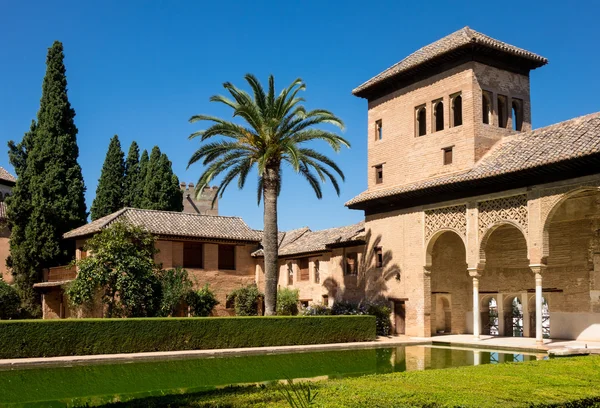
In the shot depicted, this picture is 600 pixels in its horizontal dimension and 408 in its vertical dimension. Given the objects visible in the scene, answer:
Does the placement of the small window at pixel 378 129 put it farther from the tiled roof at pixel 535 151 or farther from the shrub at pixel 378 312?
the shrub at pixel 378 312

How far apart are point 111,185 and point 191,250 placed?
1220 centimetres

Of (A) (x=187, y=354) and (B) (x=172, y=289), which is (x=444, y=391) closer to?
(A) (x=187, y=354)

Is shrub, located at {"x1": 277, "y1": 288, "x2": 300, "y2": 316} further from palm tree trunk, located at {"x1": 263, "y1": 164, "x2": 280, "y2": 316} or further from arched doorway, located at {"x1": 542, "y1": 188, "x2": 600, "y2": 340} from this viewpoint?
arched doorway, located at {"x1": 542, "y1": 188, "x2": 600, "y2": 340}

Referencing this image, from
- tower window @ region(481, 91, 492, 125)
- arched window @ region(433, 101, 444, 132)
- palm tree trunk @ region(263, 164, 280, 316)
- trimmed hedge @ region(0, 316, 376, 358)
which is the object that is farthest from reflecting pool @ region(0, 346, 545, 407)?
arched window @ region(433, 101, 444, 132)

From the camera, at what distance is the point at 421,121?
27.4m

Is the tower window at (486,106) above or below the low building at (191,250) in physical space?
above

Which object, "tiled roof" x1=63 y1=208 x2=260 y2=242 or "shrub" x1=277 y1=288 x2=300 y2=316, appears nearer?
"tiled roof" x1=63 y1=208 x2=260 y2=242

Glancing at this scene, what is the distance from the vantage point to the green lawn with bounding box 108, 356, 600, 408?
7.74m

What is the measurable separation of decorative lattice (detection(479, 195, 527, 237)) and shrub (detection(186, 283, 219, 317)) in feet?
44.8

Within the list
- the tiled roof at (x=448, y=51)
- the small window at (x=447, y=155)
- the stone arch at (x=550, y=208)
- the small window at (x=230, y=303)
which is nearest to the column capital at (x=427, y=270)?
the small window at (x=447, y=155)

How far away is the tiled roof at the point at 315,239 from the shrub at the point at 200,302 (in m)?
4.11

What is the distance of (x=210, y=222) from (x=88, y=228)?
6.09 metres

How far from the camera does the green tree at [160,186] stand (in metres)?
42.0

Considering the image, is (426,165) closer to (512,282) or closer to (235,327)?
(512,282)
